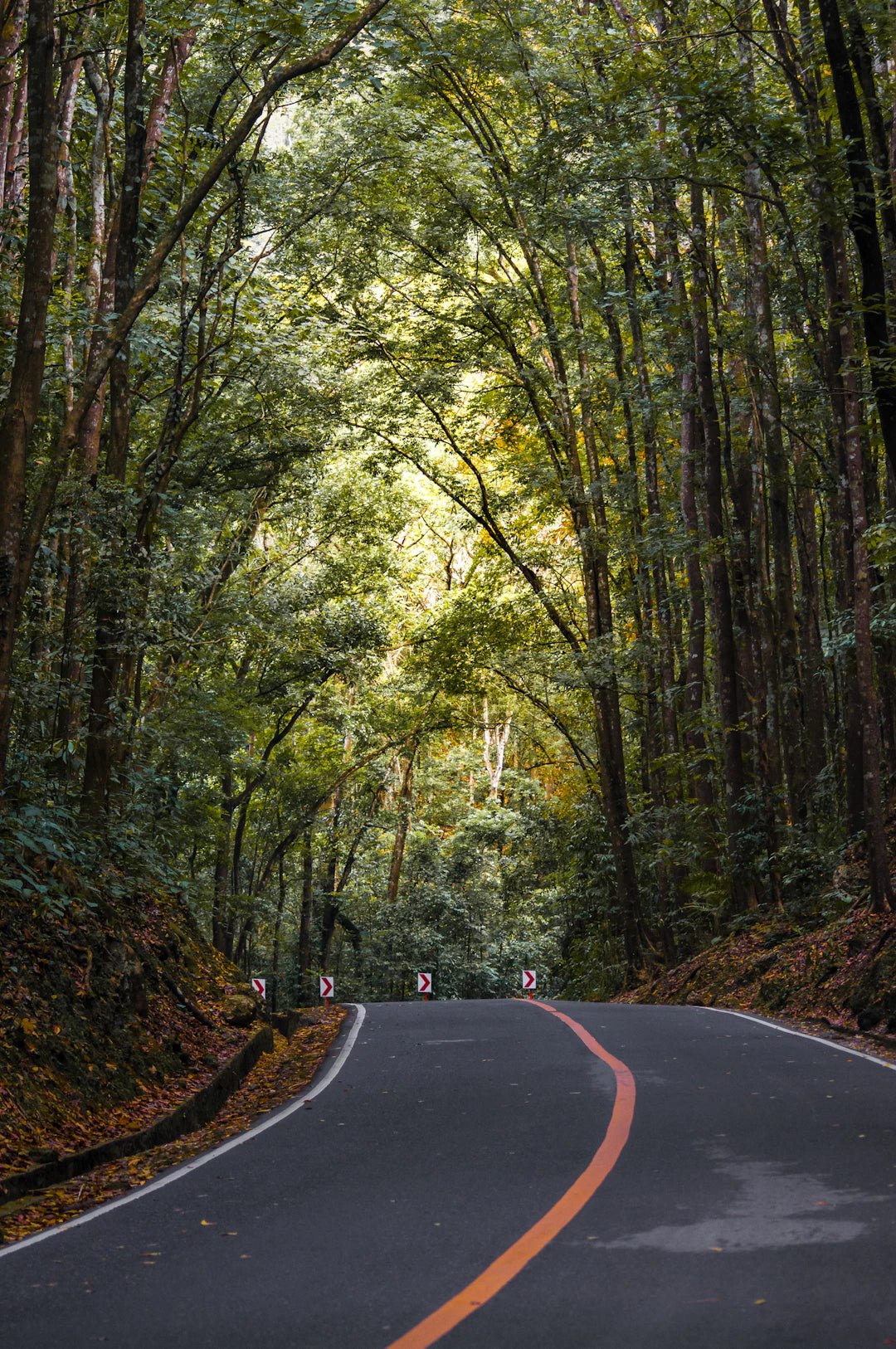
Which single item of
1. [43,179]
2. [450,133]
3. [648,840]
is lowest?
[648,840]

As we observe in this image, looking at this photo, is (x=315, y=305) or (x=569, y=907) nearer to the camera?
(x=315, y=305)

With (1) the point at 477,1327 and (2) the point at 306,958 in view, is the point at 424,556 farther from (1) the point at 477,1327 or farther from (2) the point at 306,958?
(1) the point at 477,1327

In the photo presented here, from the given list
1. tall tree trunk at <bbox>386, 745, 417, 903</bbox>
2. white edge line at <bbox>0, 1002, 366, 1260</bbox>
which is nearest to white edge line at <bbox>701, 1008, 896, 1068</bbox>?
white edge line at <bbox>0, 1002, 366, 1260</bbox>

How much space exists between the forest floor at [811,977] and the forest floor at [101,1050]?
590cm

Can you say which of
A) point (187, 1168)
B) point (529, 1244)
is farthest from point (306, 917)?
point (529, 1244)

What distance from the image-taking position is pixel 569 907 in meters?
34.5

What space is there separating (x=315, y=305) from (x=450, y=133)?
4.00m

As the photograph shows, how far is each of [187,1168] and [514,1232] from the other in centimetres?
301

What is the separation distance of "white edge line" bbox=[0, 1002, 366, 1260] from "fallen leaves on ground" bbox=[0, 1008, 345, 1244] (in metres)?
0.10

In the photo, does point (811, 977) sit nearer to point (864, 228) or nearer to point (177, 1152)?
point (864, 228)

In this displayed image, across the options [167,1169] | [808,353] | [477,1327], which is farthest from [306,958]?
[477,1327]

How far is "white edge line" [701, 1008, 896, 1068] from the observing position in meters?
11.3

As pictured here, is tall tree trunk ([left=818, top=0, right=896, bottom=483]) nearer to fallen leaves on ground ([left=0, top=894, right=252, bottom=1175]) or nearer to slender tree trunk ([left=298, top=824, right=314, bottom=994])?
fallen leaves on ground ([left=0, top=894, right=252, bottom=1175])

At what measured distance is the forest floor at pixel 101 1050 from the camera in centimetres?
766
